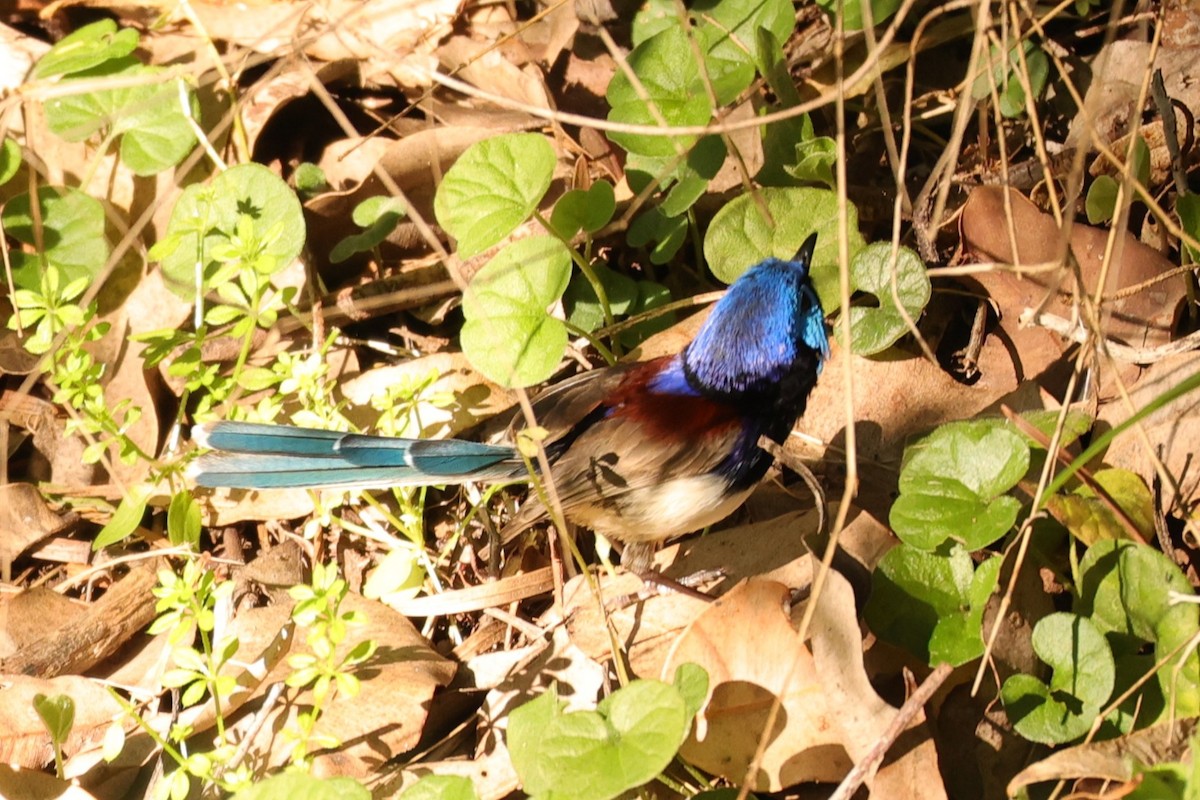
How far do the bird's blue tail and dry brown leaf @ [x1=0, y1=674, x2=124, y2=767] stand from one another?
765 millimetres

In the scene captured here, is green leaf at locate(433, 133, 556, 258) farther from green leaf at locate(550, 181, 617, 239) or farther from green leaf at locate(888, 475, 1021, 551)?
green leaf at locate(888, 475, 1021, 551)

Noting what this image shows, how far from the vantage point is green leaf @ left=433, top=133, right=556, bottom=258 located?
12.8ft

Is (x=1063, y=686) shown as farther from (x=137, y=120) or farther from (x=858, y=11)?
(x=137, y=120)

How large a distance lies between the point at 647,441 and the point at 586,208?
0.86 metres

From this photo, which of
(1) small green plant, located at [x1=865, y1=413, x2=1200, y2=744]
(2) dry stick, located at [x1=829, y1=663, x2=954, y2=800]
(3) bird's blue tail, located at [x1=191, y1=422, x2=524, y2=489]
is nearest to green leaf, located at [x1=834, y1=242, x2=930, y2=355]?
(1) small green plant, located at [x1=865, y1=413, x2=1200, y2=744]

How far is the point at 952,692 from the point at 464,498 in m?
1.79

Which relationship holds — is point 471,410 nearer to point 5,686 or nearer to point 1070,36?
point 5,686

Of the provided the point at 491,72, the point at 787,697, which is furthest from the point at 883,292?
the point at 491,72

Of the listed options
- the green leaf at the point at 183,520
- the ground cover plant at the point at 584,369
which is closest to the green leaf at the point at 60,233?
the ground cover plant at the point at 584,369

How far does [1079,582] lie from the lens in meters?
3.31

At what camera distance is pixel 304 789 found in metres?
2.89

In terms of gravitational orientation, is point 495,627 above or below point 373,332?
below

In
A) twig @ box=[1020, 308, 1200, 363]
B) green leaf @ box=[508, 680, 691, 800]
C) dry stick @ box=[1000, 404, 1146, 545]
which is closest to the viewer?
green leaf @ box=[508, 680, 691, 800]

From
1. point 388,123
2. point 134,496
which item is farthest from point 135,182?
point 134,496
